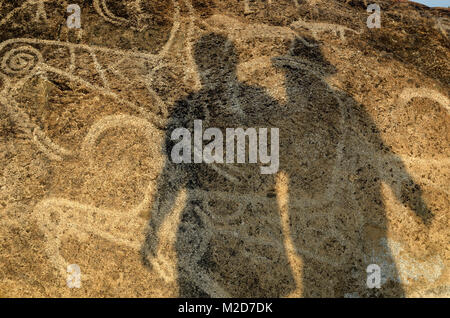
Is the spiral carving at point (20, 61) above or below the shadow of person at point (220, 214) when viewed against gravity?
above

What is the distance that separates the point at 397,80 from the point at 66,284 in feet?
9.39

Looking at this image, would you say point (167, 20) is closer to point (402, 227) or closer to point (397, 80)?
point (397, 80)

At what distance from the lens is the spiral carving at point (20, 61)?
2916 millimetres

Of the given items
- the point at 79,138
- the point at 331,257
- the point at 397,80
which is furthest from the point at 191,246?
the point at 397,80

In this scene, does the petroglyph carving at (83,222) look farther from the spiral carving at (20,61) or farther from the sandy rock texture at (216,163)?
the spiral carving at (20,61)

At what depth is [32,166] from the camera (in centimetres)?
271

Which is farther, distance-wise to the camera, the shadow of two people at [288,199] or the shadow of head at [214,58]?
the shadow of head at [214,58]

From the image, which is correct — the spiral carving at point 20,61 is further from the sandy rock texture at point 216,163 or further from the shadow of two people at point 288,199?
the shadow of two people at point 288,199

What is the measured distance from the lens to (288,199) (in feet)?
8.77

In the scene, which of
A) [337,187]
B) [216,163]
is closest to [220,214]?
[216,163]

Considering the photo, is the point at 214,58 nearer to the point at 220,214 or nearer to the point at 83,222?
the point at 220,214

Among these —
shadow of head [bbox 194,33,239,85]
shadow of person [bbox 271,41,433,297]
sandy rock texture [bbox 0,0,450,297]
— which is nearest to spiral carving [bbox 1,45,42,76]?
sandy rock texture [bbox 0,0,450,297]

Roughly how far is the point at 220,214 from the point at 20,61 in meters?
1.94

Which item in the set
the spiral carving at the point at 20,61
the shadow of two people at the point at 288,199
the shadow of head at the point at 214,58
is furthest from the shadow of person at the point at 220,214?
the spiral carving at the point at 20,61
